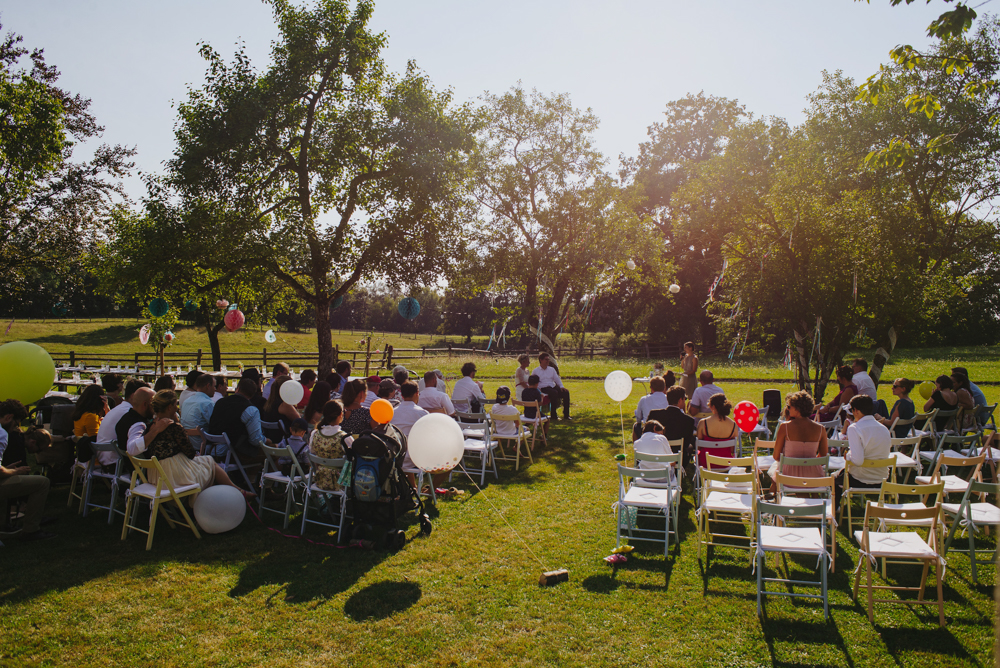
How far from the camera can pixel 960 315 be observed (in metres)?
36.2

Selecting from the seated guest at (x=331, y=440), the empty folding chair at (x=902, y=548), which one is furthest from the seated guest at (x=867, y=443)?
the seated guest at (x=331, y=440)

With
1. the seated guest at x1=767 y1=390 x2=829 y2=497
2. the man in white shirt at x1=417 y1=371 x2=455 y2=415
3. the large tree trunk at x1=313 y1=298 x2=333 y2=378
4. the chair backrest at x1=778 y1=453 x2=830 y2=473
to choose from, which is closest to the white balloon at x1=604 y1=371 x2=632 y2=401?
the man in white shirt at x1=417 y1=371 x2=455 y2=415

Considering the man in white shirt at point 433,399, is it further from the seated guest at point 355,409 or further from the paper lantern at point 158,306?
the paper lantern at point 158,306

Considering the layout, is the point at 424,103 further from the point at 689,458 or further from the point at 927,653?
the point at 927,653

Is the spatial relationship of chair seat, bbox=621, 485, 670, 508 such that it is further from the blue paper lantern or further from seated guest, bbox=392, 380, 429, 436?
the blue paper lantern

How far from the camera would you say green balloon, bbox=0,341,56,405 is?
6.68 m

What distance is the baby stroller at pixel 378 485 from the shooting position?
5.43 meters

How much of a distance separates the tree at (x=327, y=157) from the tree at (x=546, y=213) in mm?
2500

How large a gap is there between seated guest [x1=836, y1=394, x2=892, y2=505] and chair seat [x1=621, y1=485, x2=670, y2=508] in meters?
1.93

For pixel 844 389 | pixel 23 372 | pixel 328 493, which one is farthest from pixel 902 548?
pixel 23 372

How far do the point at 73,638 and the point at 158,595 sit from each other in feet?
2.16

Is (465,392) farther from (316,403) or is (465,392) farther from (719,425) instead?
(719,425)

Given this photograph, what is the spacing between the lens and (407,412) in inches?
283

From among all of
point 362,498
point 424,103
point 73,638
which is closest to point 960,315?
point 424,103
